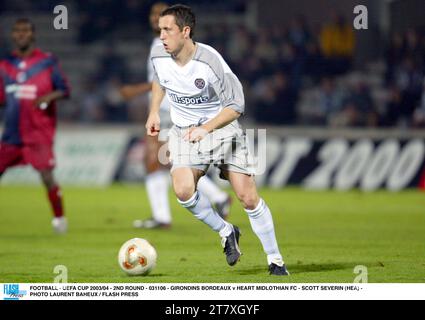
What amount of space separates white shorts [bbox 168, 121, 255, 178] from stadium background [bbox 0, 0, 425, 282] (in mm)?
4244

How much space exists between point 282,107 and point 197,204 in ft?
35.9

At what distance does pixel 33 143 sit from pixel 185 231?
201cm

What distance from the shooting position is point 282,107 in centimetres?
1864

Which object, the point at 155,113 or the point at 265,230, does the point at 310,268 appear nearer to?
the point at 265,230

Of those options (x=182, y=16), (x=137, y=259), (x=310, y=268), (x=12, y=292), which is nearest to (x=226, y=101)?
(x=182, y=16)

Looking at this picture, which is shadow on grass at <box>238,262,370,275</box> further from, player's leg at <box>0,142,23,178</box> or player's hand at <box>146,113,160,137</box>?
player's leg at <box>0,142,23,178</box>

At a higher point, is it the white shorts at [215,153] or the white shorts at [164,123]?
the white shorts at [164,123]

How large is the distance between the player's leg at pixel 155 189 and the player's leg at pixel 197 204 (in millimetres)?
3840

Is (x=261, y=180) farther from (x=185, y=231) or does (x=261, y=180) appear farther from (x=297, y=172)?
(x=185, y=231)

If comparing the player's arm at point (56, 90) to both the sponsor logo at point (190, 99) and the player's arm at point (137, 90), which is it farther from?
the sponsor logo at point (190, 99)

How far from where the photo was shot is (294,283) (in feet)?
24.2

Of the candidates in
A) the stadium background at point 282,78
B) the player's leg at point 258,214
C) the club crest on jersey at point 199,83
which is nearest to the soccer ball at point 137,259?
the player's leg at point 258,214

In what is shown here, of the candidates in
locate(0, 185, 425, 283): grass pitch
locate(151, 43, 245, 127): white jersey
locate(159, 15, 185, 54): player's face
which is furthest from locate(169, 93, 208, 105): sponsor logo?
locate(0, 185, 425, 283): grass pitch

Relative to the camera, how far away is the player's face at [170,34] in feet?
24.8
